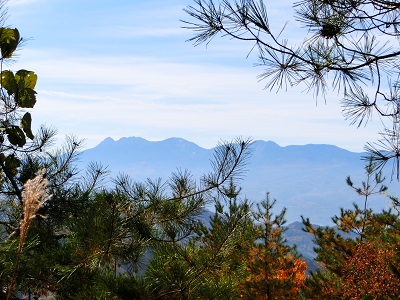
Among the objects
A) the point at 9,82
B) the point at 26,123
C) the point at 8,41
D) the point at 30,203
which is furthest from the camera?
the point at 26,123

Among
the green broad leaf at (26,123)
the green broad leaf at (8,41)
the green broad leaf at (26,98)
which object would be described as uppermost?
the green broad leaf at (8,41)

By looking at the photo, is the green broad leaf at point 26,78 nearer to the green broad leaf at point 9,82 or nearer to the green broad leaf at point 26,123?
the green broad leaf at point 9,82

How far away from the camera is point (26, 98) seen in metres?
4.61

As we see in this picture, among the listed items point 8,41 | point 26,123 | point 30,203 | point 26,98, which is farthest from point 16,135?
point 30,203

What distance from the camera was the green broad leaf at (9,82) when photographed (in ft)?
14.9

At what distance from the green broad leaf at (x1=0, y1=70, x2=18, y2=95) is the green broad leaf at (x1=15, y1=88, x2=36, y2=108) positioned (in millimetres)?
71

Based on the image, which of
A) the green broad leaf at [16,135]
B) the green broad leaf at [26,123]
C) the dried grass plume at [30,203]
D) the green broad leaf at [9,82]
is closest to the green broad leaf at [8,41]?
the green broad leaf at [9,82]

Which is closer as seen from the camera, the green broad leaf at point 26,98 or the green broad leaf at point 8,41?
the green broad leaf at point 8,41

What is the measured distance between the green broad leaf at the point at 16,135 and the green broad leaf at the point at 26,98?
0.24 metres

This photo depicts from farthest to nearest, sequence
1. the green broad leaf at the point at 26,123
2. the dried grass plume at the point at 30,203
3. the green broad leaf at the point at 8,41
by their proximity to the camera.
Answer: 1. the green broad leaf at the point at 26,123
2. the green broad leaf at the point at 8,41
3. the dried grass plume at the point at 30,203

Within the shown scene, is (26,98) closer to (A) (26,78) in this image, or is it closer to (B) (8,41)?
(A) (26,78)

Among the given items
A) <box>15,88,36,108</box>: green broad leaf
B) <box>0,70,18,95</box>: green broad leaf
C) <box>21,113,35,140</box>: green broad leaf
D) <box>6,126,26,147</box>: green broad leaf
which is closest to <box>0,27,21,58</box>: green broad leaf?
<box>0,70,18,95</box>: green broad leaf

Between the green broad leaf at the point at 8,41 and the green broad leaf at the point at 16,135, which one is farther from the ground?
the green broad leaf at the point at 8,41

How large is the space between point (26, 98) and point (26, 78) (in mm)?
179
